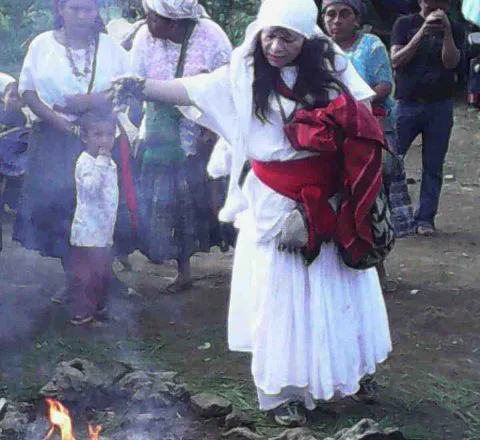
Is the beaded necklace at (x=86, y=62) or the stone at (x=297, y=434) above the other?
the beaded necklace at (x=86, y=62)

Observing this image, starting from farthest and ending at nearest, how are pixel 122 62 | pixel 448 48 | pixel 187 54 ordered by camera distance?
pixel 448 48, pixel 187 54, pixel 122 62

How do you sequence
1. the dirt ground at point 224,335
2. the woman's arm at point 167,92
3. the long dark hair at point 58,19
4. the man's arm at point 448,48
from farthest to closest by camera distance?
the man's arm at point 448,48 < the long dark hair at point 58,19 < the dirt ground at point 224,335 < the woman's arm at point 167,92

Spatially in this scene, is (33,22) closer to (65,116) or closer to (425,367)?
(65,116)

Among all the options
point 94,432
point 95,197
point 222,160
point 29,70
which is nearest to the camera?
point 94,432

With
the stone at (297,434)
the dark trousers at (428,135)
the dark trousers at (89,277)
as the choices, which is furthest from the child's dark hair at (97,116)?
the dark trousers at (428,135)

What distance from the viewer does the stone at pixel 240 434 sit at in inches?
195

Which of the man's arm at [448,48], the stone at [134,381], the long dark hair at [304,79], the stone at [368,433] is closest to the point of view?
the stone at [368,433]

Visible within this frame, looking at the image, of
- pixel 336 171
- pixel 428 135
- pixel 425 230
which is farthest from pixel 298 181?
pixel 425 230

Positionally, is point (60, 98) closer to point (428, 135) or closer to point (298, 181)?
point (298, 181)

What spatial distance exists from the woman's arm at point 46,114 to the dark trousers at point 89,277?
0.73 metres

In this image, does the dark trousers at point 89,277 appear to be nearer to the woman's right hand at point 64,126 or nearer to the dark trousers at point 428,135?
the woman's right hand at point 64,126

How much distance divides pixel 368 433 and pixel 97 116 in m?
2.74

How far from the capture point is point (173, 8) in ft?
22.5

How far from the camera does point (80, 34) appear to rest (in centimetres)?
663
